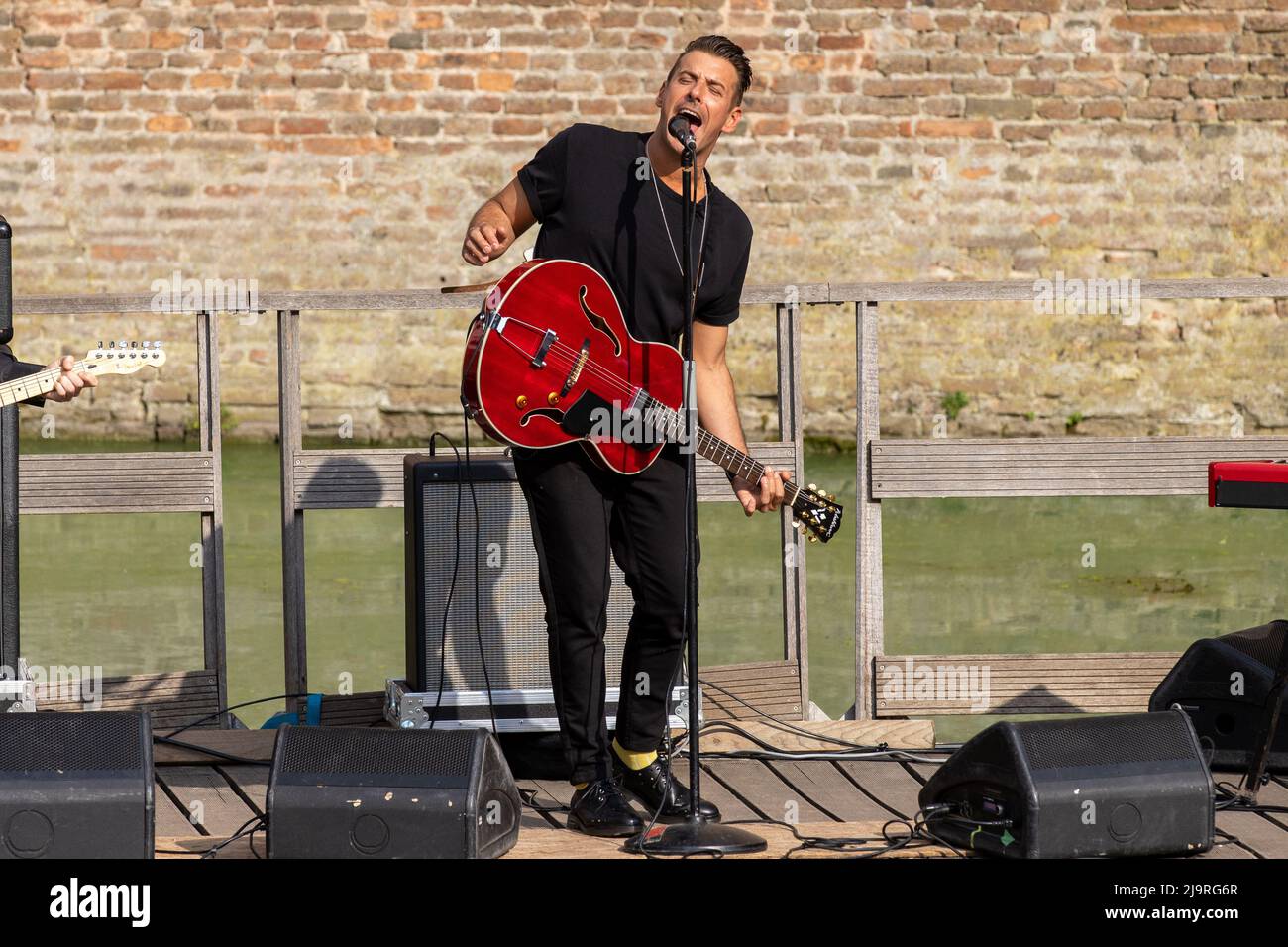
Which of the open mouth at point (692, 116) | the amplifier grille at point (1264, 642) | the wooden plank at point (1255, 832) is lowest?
the wooden plank at point (1255, 832)

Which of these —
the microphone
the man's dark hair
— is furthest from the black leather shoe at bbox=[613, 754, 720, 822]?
the man's dark hair

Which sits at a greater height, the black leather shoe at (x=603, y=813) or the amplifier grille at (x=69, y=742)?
the amplifier grille at (x=69, y=742)

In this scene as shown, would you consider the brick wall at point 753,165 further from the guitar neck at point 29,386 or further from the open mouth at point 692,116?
the open mouth at point 692,116

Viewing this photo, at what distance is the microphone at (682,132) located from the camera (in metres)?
3.64

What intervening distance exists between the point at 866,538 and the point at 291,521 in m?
1.73

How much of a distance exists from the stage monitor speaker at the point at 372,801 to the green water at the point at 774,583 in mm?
2471

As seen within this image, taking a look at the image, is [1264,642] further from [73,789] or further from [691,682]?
[73,789]

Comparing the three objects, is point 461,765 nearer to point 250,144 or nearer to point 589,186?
point 589,186

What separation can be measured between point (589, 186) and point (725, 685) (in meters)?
1.74

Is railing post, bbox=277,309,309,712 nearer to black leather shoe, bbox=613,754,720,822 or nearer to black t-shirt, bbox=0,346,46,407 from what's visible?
black t-shirt, bbox=0,346,46,407

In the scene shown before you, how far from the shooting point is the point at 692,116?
3.78 meters

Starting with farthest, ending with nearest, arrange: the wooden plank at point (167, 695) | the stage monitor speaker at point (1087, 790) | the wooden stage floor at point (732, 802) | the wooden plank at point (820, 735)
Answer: the wooden plank at point (167, 695) < the wooden plank at point (820, 735) < the wooden stage floor at point (732, 802) < the stage monitor speaker at point (1087, 790)

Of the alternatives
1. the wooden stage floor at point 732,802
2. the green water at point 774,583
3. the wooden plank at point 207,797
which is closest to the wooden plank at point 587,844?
the wooden stage floor at point 732,802
